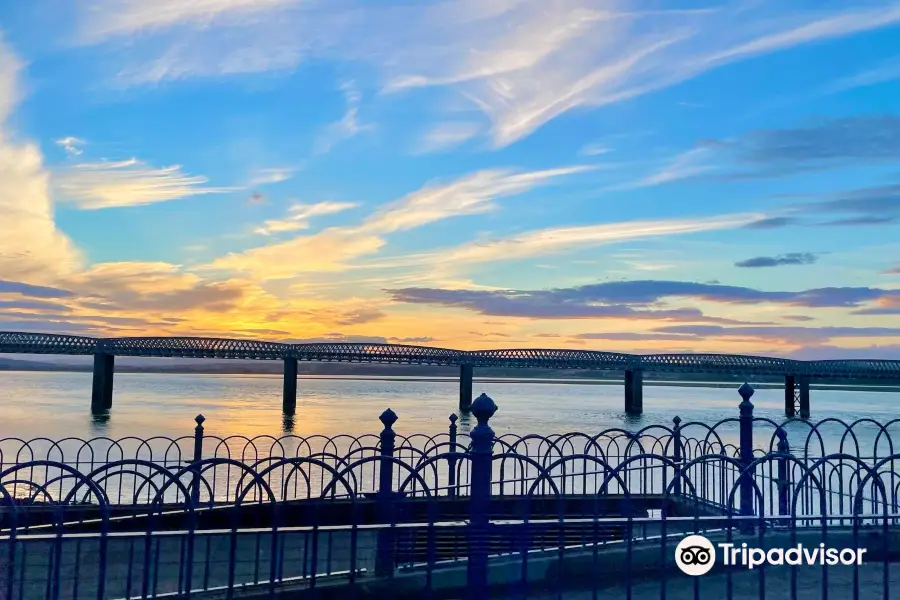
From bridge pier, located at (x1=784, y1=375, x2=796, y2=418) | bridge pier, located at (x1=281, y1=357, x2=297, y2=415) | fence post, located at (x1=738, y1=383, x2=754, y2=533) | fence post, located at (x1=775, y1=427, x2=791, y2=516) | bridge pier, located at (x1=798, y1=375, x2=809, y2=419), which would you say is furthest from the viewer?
bridge pier, located at (x1=784, y1=375, x2=796, y2=418)

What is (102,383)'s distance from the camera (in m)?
91.7

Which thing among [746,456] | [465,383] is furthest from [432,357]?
[746,456]

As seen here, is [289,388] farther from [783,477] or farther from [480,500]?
[480,500]

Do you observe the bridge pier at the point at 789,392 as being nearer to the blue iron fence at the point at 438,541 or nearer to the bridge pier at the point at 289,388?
the bridge pier at the point at 289,388

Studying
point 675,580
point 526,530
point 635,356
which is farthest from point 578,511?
point 635,356

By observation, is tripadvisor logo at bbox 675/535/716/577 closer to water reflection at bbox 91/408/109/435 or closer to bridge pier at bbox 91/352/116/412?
water reflection at bbox 91/408/109/435

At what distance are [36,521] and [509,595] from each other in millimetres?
10972

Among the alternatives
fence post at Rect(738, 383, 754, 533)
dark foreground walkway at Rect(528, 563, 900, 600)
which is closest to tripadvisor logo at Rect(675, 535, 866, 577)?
dark foreground walkway at Rect(528, 563, 900, 600)

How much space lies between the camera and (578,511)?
15781 mm

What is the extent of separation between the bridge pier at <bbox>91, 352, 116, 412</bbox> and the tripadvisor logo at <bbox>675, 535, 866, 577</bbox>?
8540 centimetres

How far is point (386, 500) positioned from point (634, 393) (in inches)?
3898

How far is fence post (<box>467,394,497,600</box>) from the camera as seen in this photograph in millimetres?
7230

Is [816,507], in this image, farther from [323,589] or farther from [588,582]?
[323,589]

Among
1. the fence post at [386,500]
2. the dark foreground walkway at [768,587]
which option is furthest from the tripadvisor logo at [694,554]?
the fence post at [386,500]
